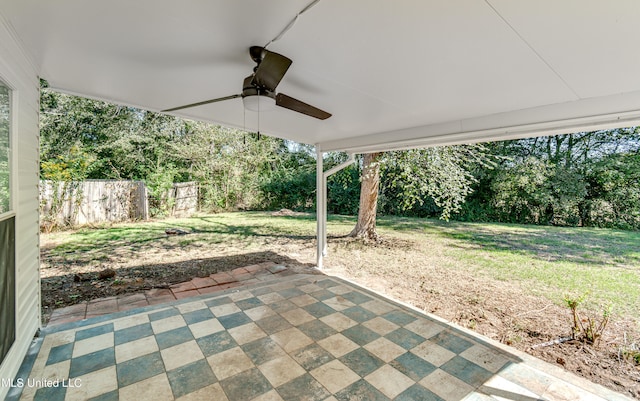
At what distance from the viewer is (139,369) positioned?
5.74ft

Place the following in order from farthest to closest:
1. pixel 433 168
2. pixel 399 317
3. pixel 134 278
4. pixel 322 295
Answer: pixel 433 168 < pixel 134 278 < pixel 322 295 < pixel 399 317

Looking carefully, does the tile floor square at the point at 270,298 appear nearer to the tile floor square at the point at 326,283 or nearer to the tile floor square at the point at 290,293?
the tile floor square at the point at 290,293

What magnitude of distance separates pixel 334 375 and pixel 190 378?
0.88m

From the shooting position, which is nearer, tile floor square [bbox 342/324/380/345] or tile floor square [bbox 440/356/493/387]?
tile floor square [bbox 440/356/493/387]

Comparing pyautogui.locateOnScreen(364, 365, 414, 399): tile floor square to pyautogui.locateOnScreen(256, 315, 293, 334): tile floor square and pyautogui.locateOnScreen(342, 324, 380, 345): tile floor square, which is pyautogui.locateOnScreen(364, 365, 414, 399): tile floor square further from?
pyautogui.locateOnScreen(256, 315, 293, 334): tile floor square

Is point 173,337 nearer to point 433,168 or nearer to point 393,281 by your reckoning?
point 393,281

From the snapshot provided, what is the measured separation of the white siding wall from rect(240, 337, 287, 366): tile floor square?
126 cm

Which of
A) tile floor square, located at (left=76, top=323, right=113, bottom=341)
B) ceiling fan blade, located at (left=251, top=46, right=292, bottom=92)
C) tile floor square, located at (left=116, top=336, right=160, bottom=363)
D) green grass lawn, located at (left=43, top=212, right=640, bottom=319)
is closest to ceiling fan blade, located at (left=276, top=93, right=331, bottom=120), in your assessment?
ceiling fan blade, located at (left=251, top=46, right=292, bottom=92)

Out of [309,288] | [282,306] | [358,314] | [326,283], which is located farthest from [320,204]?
[358,314]

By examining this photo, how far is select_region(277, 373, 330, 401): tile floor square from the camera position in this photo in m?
1.55

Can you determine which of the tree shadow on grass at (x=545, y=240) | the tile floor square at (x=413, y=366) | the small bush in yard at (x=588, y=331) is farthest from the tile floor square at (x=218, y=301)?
the tree shadow on grass at (x=545, y=240)

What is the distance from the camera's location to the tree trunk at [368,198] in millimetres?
5820

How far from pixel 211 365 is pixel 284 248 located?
3.48 metres

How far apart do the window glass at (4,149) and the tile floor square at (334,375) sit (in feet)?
6.76
